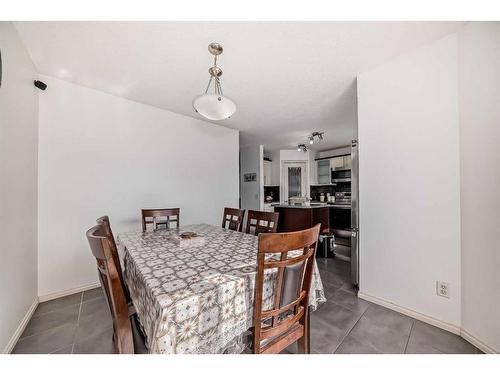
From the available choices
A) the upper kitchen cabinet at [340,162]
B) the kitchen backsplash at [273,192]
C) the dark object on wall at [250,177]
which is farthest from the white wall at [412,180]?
the kitchen backsplash at [273,192]

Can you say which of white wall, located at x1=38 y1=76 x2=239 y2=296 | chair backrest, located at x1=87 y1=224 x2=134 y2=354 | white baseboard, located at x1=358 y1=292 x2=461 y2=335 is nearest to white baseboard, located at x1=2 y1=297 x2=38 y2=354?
white wall, located at x1=38 y1=76 x2=239 y2=296

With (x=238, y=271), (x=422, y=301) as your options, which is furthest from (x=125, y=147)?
Result: (x=422, y=301)

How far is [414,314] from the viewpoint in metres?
1.66

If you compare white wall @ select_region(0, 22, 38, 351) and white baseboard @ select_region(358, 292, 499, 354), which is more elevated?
white wall @ select_region(0, 22, 38, 351)

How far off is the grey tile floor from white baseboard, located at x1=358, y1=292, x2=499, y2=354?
39 millimetres

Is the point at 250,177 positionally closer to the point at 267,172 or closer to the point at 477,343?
the point at 267,172

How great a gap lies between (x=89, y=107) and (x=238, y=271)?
8.65 feet

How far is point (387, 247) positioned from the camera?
1831 millimetres

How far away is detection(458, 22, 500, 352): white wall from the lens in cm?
125

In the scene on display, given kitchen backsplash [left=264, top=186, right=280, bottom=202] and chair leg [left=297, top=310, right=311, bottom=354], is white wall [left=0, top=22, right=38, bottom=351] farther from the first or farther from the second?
kitchen backsplash [left=264, top=186, right=280, bottom=202]

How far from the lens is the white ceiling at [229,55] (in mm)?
1448

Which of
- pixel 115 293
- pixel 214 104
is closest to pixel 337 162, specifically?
pixel 214 104

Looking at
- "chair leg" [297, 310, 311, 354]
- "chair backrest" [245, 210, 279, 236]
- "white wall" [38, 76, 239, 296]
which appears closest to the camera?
"chair leg" [297, 310, 311, 354]
